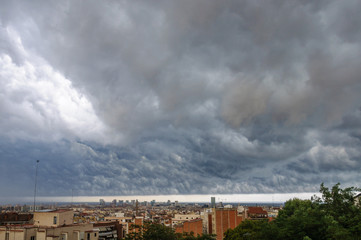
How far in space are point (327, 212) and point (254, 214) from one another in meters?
129

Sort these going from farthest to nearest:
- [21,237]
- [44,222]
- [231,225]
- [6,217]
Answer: [231,225], [6,217], [44,222], [21,237]

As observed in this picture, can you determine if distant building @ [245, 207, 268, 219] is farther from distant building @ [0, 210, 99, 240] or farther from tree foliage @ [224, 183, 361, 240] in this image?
tree foliage @ [224, 183, 361, 240]

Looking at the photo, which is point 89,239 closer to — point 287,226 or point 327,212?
point 287,226

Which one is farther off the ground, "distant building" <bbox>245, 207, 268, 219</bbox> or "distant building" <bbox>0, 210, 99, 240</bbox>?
"distant building" <bbox>0, 210, 99, 240</bbox>

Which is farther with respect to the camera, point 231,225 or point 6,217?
point 231,225

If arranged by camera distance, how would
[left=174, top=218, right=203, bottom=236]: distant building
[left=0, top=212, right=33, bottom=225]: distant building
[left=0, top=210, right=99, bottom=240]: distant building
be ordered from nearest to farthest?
[left=0, top=210, right=99, bottom=240]: distant building → [left=174, top=218, right=203, bottom=236]: distant building → [left=0, top=212, right=33, bottom=225]: distant building

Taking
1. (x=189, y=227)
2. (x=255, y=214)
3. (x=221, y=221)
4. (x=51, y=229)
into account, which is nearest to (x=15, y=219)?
(x=51, y=229)

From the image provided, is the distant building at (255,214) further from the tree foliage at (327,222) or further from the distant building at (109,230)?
the tree foliage at (327,222)

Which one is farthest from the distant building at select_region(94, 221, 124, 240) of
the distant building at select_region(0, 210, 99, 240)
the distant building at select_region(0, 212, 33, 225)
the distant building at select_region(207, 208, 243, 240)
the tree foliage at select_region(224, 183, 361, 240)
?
the tree foliage at select_region(224, 183, 361, 240)

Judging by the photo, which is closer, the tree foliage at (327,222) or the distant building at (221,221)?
the tree foliage at (327,222)

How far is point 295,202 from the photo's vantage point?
7688 centimetres

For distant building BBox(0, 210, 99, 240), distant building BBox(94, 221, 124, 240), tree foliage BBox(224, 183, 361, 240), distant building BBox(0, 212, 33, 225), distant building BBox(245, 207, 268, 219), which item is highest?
tree foliage BBox(224, 183, 361, 240)

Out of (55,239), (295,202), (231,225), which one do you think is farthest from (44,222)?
(231,225)

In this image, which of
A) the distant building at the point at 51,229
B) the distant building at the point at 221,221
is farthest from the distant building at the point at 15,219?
the distant building at the point at 221,221
